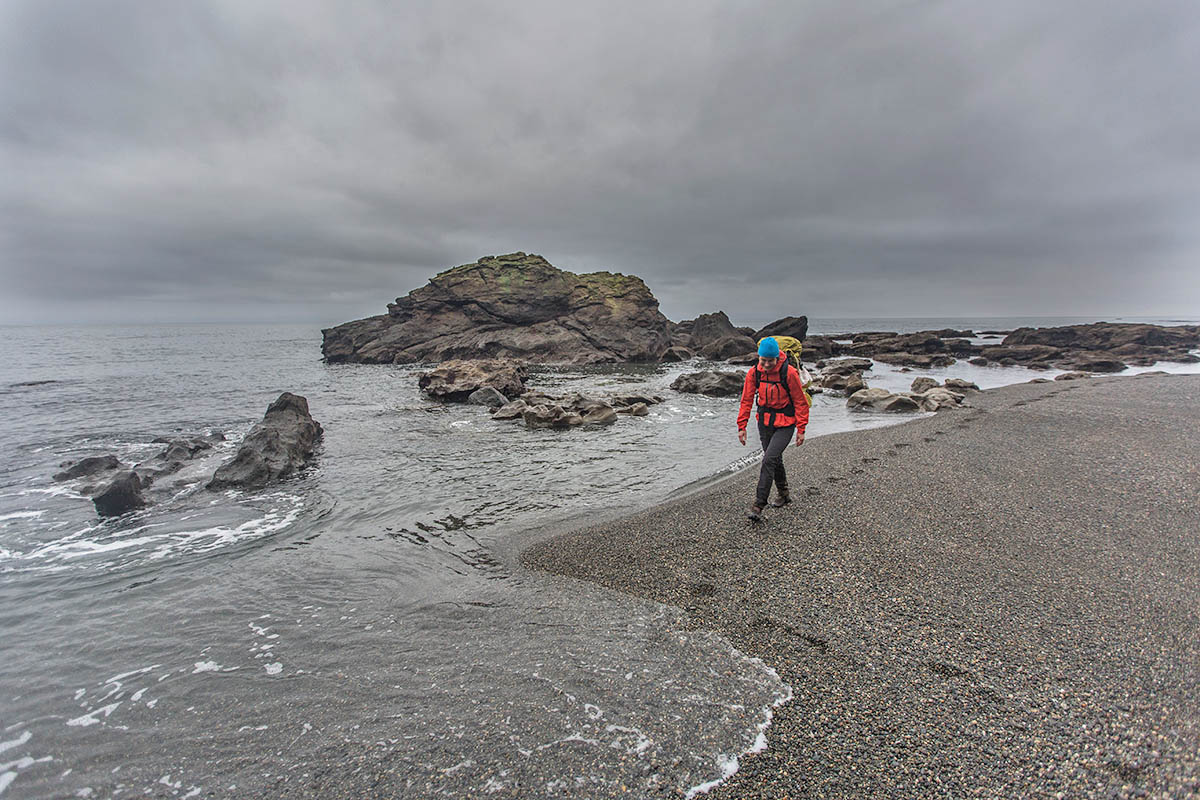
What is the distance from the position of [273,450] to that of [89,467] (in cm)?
532

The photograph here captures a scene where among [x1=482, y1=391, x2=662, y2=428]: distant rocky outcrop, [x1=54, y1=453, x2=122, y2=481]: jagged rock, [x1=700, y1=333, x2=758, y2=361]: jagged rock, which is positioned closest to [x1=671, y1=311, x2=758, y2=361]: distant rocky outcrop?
[x1=700, y1=333, x2=758, y2=361]: jagged rock

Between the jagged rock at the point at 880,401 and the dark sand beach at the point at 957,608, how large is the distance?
40.6 ft

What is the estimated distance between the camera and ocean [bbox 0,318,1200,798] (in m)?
4.29

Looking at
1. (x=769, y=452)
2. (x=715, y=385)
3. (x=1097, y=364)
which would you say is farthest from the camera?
(x=1097, y=364)

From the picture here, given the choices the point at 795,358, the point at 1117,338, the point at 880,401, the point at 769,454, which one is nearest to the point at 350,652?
the point at 769,454

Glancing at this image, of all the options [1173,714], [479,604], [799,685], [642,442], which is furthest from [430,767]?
[642,442]

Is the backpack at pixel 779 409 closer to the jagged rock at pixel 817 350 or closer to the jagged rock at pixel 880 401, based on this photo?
the jagged rock at pixel 880 401

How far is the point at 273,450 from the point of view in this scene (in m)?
15.1

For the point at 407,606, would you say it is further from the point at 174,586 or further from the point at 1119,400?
the point at 1119,400

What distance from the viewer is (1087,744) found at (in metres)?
3.91

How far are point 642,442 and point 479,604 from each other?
12.6m

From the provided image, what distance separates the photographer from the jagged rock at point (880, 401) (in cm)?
2527

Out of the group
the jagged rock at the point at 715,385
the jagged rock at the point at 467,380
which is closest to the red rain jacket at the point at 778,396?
the jagged rock at the point at 467,380

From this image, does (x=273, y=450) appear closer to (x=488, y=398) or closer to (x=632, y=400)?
(x=488, y=398)
